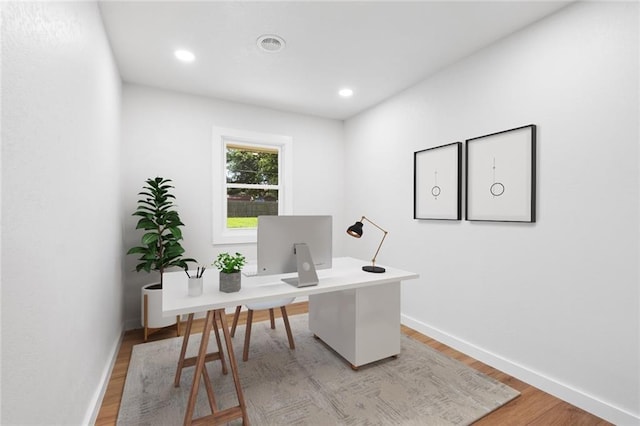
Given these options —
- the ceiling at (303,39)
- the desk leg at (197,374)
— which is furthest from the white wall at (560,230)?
the desk leg at (197,374)

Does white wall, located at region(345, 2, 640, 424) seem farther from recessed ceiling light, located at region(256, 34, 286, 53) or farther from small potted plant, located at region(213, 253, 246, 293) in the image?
small potted plant, located at region(213, 253, 246, 293)

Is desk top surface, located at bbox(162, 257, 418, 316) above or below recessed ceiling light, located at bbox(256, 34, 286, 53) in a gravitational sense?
below

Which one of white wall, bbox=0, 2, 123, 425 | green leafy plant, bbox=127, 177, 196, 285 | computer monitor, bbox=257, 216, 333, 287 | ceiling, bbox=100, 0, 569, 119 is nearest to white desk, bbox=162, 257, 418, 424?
computer monitor, bbox=257, 216, 333, 287

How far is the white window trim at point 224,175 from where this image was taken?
3.58m

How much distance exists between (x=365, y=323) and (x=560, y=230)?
5.01 ft

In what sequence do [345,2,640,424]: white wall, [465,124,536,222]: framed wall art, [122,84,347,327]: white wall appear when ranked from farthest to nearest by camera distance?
[122,84,347,327]: white wall, [465,124,536,222]: framed wall art, [345,2,640,424]: white wall

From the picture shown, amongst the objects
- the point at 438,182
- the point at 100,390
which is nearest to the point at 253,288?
the point at 100,390

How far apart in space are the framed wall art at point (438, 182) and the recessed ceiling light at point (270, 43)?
5.61ft

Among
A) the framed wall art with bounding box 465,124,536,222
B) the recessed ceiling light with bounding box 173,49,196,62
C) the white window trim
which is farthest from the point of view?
the white window trim

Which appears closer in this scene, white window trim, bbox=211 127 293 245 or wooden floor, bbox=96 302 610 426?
wooden floor, bbox=96 302 610 426

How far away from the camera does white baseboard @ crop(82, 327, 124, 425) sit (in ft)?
5.46

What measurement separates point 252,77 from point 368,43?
125 cm

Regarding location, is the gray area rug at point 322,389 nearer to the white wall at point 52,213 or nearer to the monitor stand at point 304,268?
the white wall at point 52,213

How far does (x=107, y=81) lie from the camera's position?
2.31m
